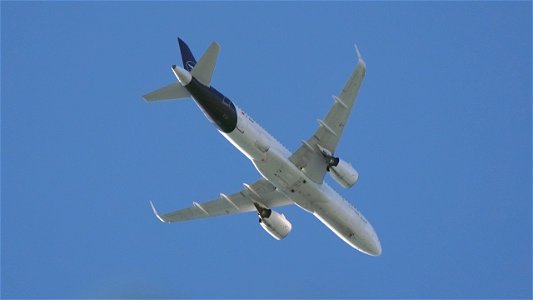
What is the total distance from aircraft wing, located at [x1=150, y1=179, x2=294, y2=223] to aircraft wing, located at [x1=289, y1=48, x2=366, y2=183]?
5.15m

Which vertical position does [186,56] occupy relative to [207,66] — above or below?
above

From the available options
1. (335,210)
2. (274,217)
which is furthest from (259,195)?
(335,210)

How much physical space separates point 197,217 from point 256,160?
35.4 ft

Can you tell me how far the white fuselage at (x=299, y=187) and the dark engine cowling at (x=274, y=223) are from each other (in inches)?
130

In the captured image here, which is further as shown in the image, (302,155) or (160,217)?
(160,217)

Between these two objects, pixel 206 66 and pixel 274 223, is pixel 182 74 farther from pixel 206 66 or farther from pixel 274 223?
pixel 274 223

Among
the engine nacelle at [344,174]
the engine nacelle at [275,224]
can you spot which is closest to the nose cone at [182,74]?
the engine nacelle at [344,174]

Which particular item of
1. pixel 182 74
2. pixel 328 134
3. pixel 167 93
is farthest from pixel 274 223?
pixel 182 74

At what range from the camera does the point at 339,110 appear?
5175 cm

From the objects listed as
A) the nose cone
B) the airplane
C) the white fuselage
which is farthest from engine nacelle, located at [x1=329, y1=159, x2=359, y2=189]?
the nose cone

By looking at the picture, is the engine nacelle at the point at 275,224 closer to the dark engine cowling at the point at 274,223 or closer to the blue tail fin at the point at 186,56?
the dark engine cowling at the point at 274,223

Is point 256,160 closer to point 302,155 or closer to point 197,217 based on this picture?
point 302,155

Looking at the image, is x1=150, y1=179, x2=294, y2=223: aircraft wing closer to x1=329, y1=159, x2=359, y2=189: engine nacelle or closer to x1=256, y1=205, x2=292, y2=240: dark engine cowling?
x1=256, y1=205, x2=292, y2=240: dark engine cowling

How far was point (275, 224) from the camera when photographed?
60562 mm
